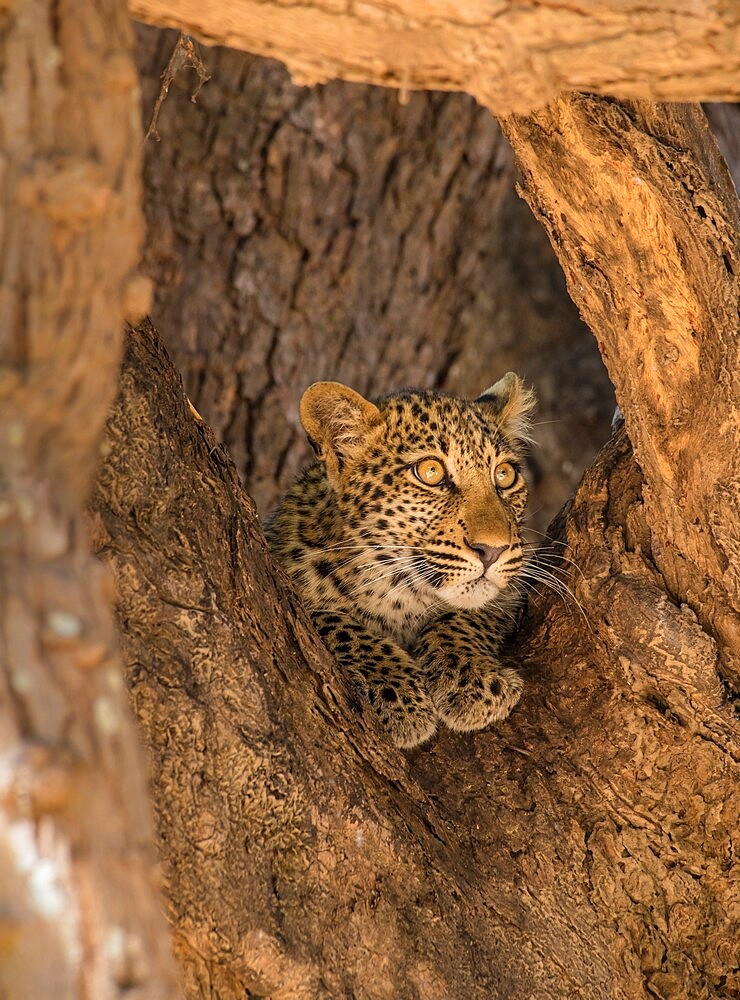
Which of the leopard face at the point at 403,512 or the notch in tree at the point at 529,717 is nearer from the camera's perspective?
the notch in tree at the point at 529,717

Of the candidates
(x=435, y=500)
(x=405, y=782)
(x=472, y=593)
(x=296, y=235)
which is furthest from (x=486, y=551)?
(x=296, y=235)

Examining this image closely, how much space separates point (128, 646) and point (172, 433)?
2.18ft

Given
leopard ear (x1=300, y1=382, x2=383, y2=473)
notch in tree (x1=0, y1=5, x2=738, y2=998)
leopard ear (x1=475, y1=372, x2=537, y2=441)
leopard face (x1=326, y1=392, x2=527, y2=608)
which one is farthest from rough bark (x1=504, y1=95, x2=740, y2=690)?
leopard ear (x1=475, y1=372, x2=537, y2=441)

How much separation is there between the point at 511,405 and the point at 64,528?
373cm

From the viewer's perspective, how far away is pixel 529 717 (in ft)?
15.3

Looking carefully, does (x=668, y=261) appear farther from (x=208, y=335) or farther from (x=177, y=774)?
(x=208, y=335)

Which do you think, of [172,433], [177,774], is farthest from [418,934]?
[172,433]

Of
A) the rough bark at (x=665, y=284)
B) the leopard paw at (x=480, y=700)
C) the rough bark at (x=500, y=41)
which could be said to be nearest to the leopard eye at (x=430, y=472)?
the leopard paw at (x=480, y=700)

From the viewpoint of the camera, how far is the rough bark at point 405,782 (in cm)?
359

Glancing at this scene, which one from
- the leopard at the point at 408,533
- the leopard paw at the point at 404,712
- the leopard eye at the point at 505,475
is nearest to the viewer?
the leopard paw at the point at 404,712

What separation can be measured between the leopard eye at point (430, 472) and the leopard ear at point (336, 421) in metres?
0.28

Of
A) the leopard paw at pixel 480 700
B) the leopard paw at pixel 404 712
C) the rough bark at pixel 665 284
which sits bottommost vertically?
the leopard paw at pixel 404 712

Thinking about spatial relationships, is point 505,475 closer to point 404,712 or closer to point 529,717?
point 529,717

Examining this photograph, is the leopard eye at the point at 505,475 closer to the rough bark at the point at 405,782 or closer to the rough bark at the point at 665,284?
the rough bark at the point at 405,782
